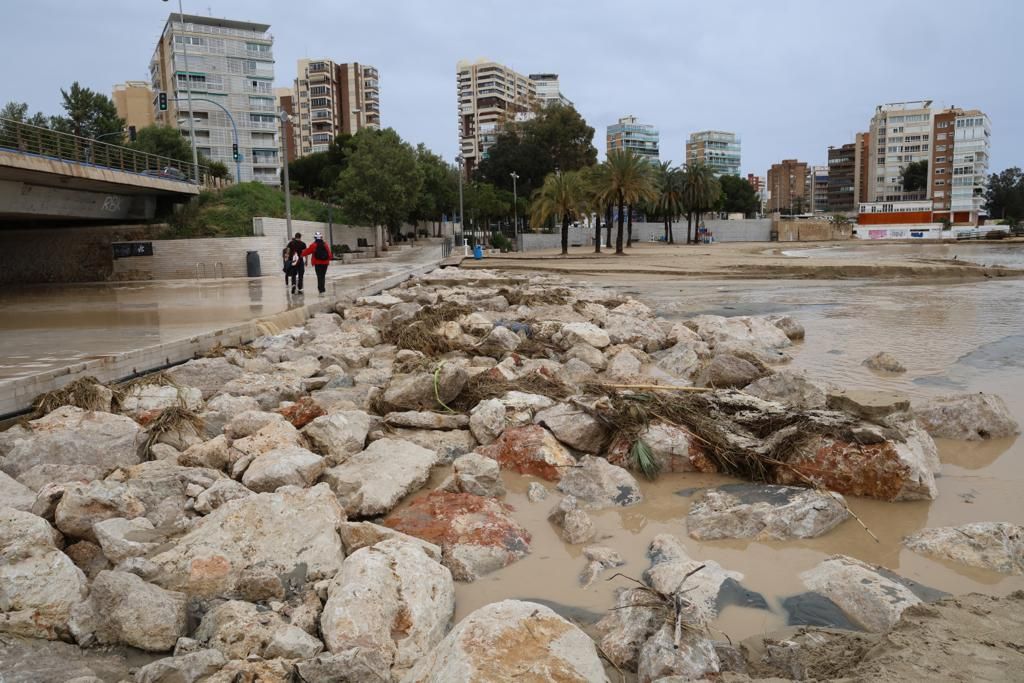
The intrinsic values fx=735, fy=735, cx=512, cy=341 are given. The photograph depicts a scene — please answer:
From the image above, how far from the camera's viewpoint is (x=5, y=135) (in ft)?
64.8

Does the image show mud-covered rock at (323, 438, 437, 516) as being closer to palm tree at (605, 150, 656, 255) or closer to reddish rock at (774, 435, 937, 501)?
reddish rock at (774, 435, 937, 501)

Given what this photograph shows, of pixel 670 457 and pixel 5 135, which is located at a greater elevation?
pixel 5 135

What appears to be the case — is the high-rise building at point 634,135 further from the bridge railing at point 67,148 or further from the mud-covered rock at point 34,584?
the mud-covered rock at point 34,584

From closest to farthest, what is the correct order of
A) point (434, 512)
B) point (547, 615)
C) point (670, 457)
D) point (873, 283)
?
point (547, 615)
point (434, 512)
point (670, 457)
point (873, 283)

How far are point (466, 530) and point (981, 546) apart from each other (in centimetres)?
266

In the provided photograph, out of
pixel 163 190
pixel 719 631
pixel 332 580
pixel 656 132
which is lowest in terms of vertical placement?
pixel 719 631

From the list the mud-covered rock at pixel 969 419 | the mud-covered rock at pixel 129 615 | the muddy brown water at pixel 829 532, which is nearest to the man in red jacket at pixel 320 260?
the muddy brown water at pixel 829 532

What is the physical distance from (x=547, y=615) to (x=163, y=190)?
97.2 ft

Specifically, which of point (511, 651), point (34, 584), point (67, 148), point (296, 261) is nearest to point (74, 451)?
point (34, 584)

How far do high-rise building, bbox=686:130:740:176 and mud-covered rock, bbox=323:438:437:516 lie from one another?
191 metres

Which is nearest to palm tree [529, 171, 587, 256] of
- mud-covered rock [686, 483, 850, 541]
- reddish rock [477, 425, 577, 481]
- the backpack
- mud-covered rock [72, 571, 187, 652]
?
the backpack

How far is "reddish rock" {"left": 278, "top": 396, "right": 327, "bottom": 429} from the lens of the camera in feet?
19.2

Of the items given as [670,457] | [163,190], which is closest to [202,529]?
[670,457]

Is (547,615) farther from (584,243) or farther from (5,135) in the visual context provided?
(584,243)
